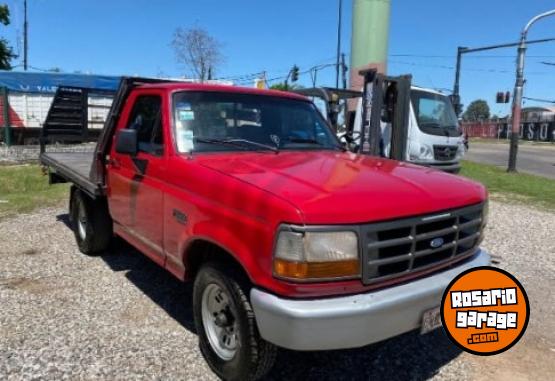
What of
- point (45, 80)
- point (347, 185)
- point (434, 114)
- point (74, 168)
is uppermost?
point (45, 80)

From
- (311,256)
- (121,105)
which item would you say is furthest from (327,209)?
(121,105)

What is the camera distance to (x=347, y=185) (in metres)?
2.87

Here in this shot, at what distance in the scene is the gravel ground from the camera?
3.33m

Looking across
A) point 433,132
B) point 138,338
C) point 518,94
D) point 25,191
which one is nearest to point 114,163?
point 138,338

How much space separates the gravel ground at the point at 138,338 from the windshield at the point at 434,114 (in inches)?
250

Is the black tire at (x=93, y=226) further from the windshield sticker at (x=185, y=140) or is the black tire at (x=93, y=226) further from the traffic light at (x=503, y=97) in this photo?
the traffic light at (x=503, y=97)

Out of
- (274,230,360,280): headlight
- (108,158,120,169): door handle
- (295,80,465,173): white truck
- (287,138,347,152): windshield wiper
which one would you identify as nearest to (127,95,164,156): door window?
(108,158,120,169): door handle

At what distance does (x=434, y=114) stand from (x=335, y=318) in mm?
10404

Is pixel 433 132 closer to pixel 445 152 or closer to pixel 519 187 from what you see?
pixel 445 152

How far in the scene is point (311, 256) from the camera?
254cm

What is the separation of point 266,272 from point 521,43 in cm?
1741

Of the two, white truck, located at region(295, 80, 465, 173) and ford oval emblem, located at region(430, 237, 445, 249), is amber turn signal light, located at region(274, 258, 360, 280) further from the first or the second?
white truck, located at region(295, 80, 465, 173)

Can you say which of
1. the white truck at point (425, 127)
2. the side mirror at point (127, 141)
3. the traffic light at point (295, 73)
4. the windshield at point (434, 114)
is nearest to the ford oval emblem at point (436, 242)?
the side mirror at point (127, 141)

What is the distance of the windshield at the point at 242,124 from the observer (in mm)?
3773
